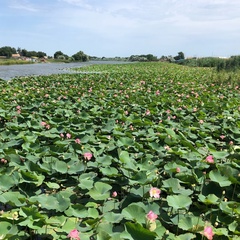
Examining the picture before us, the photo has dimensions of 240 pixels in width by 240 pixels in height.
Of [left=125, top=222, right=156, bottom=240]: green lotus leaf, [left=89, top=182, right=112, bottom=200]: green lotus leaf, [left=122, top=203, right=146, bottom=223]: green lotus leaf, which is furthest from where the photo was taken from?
[left=89, top=182, right=112, bottom=200]: green lotus leaf

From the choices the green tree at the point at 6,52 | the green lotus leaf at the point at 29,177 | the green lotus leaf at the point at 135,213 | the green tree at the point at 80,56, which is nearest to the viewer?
the green lotus leaf at the point at 135,213

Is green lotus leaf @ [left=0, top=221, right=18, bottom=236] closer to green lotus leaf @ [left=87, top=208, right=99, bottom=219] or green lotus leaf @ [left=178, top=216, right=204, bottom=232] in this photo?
green lotus leaf @ [left=87, top=208, right=99, bottom=219]

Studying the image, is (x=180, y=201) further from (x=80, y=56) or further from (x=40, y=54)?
(x=40, y=54)

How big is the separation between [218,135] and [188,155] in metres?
1.15

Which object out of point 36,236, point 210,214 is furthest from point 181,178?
point 36,236

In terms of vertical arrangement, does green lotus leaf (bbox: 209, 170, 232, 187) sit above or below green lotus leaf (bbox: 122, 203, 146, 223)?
above

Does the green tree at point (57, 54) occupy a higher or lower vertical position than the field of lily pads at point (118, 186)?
higher

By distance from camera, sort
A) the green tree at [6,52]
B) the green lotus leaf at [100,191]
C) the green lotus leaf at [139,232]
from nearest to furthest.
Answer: the green lotus leaf at [139,232] < the green lotus leaf at [100,191] < the green tree at [6,52]

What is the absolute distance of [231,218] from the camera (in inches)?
77.7

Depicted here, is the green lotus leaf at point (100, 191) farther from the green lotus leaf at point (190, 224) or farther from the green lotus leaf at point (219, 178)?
the green lotus leaf at point (219, 178)

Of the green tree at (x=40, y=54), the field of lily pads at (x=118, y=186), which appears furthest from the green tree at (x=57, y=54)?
the field of lily pads at (x=118, y=186)

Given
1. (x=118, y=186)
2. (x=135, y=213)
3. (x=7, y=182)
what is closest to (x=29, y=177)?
(x=7, y=182)

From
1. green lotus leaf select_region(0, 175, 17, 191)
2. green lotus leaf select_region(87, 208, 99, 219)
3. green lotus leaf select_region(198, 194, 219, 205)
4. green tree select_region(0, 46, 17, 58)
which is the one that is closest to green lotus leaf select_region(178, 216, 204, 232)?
green lotus leaf select_region(198, 194, 219, 205)

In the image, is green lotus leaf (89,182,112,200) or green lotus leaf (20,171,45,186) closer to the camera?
green lotus leaf (89,182,112,200)
